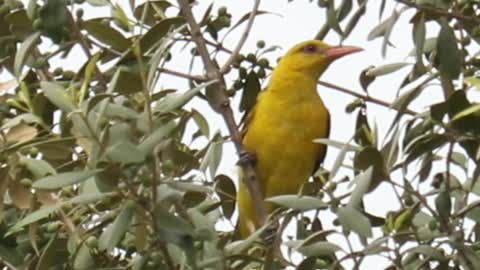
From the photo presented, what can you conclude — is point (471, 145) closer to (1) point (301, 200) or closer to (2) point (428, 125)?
(2) point (428, 125)

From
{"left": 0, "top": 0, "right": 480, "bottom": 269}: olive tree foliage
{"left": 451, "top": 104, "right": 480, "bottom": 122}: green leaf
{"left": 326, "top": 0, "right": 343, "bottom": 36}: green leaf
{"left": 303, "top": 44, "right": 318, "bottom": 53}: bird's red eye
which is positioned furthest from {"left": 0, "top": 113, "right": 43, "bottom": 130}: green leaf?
{"left": 303, "top": 44, "right": 318, "bottom": 53}: bird's red eye

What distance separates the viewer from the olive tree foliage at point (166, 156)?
2.37 meters

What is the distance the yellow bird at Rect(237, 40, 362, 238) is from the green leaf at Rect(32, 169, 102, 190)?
205cm

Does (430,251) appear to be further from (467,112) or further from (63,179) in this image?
(63,179)

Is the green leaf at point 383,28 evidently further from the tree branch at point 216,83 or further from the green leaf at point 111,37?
the green leaf at point 111,37

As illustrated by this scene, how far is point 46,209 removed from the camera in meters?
2.51

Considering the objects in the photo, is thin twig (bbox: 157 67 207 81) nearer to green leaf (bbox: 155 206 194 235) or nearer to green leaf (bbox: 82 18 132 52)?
green leaf (bbox: 82 18 132 52)

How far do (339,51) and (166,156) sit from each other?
1.93 m

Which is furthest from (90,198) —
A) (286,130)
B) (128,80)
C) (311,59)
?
(311,59)

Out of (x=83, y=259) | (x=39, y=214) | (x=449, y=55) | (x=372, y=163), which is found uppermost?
(x=449, y=55)

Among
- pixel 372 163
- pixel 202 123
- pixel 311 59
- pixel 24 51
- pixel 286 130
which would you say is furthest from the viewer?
pixel 311 59

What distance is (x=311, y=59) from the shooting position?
4.70 metres

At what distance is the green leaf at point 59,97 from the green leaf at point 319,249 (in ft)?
1.81

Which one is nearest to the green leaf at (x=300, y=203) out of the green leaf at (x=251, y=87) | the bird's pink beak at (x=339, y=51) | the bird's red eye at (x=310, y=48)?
the green leaf at (x=251, y=87)
